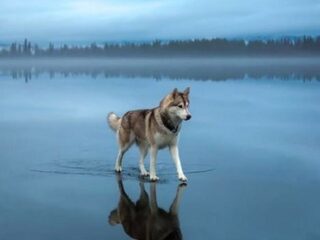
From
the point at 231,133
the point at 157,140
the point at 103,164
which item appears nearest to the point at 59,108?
the point at 231,133

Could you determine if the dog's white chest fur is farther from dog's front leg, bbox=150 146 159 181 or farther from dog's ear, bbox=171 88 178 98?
dog's ear, bbox=171 88 178 98

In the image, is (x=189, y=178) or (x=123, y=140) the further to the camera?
(x=123, y=140)

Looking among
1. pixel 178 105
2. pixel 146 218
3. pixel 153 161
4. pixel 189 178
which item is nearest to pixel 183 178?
pixel 189 178

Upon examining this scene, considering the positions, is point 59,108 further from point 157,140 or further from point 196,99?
point 157,140

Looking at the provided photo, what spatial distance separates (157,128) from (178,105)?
21.4 inches

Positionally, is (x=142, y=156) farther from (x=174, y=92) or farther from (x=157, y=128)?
(x=174, y=92)

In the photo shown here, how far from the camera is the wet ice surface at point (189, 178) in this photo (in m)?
7.84

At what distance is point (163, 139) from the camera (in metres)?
10.3

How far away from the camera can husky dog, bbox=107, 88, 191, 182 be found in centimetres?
1004

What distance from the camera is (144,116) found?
35.1ft

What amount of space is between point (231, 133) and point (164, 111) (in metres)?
6.77

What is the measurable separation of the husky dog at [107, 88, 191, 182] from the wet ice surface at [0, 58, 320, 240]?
1.49 ft

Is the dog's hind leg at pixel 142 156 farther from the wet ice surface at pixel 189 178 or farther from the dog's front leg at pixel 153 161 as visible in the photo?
the dog's front leg at pixel 153 161

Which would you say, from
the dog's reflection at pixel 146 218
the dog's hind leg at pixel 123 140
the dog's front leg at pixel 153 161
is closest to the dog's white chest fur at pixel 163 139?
the dog's front leg at pixel 153 161
